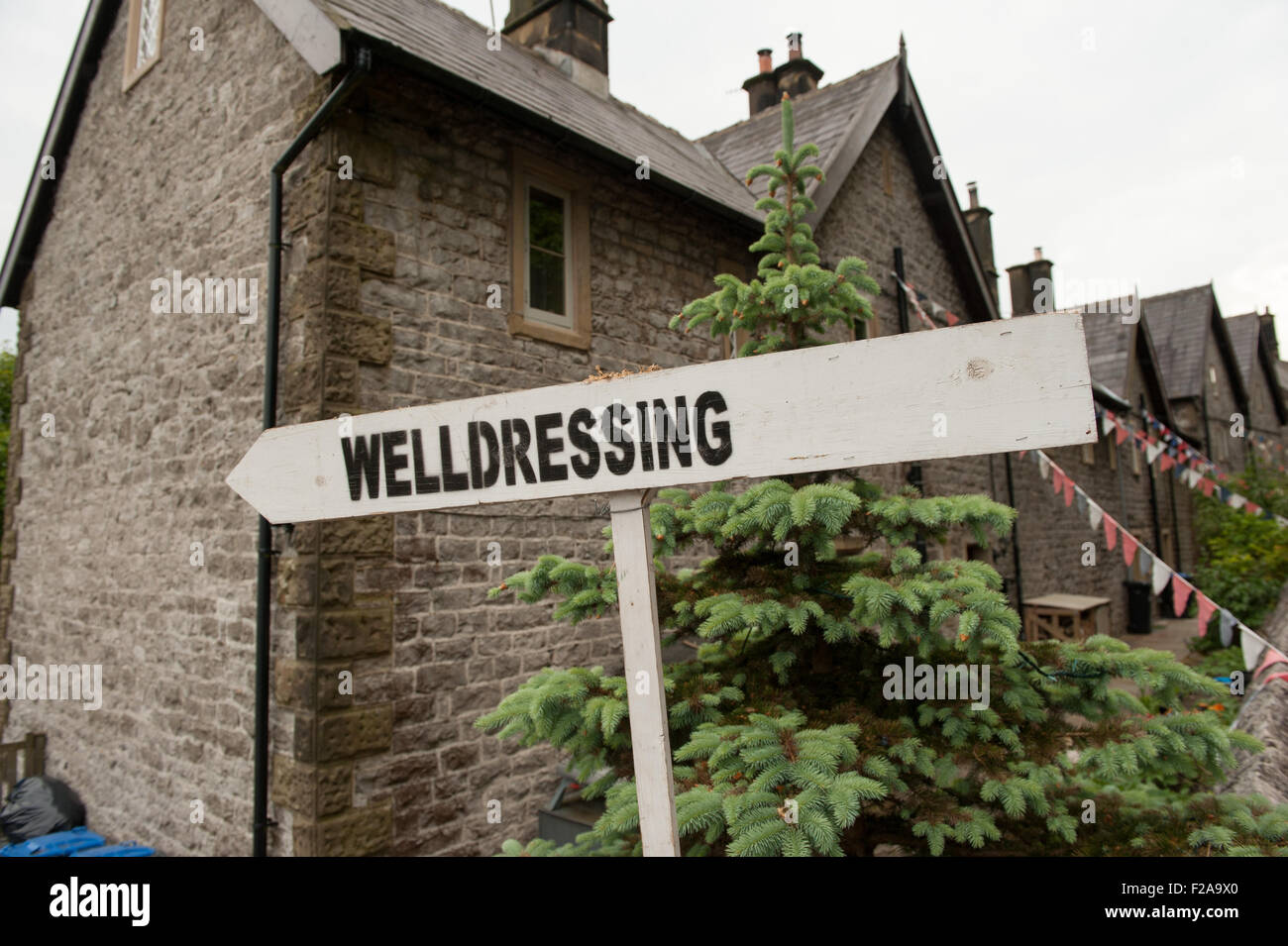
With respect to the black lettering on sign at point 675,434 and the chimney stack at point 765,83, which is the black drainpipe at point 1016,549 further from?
the black lettering on sign at point 675,434

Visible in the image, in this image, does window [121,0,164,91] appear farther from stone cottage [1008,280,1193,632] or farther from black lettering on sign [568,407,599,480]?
stone cottage [1008,280,1193,632]

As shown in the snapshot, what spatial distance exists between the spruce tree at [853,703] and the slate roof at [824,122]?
714 cm

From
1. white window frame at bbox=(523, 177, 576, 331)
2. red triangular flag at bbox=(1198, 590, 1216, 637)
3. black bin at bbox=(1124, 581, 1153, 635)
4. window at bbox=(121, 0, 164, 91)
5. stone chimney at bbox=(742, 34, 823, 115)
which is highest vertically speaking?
stone chimney at bbox=(742, 34, 823, 115)

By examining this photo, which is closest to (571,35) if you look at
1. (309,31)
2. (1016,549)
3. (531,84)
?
(531,84)

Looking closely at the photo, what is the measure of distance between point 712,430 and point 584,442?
0.99 feet

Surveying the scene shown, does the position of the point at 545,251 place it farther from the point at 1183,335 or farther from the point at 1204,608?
the point at 1183,335

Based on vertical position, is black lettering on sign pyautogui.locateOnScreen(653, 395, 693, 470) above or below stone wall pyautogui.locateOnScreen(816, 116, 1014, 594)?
below

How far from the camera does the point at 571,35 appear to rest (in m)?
8.73

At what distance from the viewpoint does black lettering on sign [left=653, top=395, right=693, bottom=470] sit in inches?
66.9

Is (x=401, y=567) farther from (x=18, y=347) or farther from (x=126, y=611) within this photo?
(x=18, y=347)

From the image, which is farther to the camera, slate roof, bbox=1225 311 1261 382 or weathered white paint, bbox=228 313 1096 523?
slate roof, bbox=1225 311 1261 382

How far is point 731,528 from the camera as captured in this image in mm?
2424

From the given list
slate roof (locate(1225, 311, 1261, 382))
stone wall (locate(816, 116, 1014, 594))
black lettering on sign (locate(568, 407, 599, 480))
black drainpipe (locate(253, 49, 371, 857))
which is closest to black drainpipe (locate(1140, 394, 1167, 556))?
stone wall (locate(816, 116, 1014, 594))

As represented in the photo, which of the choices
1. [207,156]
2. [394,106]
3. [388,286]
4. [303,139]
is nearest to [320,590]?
[388,286]
